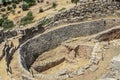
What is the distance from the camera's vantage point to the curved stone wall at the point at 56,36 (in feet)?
87.9

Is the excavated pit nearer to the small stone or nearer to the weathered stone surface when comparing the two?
the small stone

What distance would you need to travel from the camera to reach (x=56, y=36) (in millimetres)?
28359

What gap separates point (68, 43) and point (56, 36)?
102 cm

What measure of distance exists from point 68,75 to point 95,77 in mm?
1604

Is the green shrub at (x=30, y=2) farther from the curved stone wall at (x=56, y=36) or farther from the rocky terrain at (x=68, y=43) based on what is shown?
the curved stone wall at (x=56, y=36)

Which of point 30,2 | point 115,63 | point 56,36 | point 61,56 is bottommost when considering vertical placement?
point 30,2

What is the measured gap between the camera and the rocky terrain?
77.7 feet

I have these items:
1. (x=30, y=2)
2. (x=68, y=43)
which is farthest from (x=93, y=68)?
(x=30, y=2)

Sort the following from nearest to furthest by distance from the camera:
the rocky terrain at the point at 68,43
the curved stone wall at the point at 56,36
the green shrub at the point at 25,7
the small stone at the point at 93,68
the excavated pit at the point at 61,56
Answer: the small stone at the point at 93,68
the rocky terrain at the point at 68,43
the excavated pit at the point at 61,56
the curved stone wall at the point at 56,36
the green shrub at the point at 25,7

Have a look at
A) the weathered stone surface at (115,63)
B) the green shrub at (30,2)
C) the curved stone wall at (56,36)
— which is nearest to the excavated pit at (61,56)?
the curved stone wall at (56,36)

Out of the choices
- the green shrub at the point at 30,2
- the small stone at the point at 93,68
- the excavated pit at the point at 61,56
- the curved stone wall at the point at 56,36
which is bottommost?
the green shrub at the point at 30,2

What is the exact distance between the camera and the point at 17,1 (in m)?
55.5

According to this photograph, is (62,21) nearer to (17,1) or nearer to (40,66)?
(40,66)

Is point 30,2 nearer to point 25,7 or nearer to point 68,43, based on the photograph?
point 25,7
